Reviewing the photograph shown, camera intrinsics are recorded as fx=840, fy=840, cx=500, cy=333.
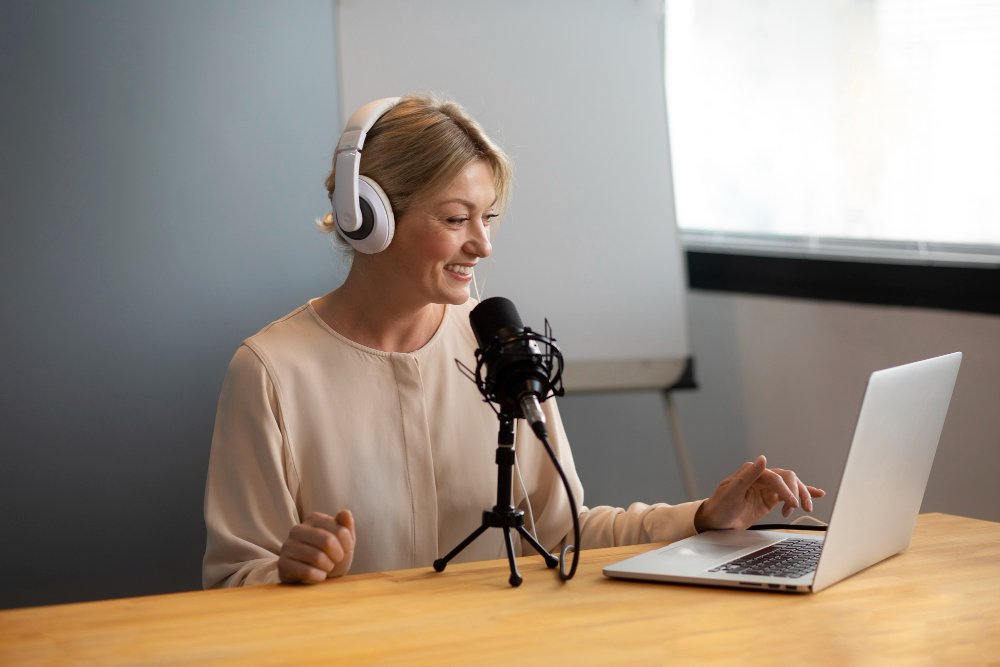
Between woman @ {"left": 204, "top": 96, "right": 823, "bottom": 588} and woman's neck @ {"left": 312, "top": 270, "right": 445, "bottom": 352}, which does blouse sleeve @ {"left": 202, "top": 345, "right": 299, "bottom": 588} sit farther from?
woman's neck @ {"left": 312, "top": 270, "right": 445, "bottom": 352}

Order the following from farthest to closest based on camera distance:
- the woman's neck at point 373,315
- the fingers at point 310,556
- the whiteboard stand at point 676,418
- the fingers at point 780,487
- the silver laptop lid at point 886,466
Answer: the whiteboard stand at point 676,418 < the woman's neck at point 373,315 < the fingers at point 780,487 < the fingers at point 310,556 < the silver laptop lid at point 886,466

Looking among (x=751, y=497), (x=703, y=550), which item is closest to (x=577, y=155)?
(x=751, y=497)

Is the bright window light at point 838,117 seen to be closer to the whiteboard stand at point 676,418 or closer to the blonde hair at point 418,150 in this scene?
the whiteboard stand at point 676,418

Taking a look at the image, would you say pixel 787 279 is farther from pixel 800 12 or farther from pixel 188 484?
pixel 188 484

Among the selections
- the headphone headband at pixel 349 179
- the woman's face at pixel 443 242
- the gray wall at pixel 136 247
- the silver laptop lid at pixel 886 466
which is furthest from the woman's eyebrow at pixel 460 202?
the gray wall at pixel 136 247

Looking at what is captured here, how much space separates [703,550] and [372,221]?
64 cm

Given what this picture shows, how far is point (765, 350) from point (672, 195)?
611 millimetres

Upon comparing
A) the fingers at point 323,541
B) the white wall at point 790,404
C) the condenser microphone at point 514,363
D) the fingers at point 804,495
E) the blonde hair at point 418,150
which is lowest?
the white wall at point 790,404

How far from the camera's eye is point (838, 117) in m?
2.29

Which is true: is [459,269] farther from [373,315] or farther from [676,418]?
[676,418]

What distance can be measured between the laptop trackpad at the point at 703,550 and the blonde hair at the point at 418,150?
0.62 meters

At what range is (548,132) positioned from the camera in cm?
226

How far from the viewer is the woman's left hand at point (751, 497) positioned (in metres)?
1.08

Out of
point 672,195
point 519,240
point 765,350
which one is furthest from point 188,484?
point 765,350
